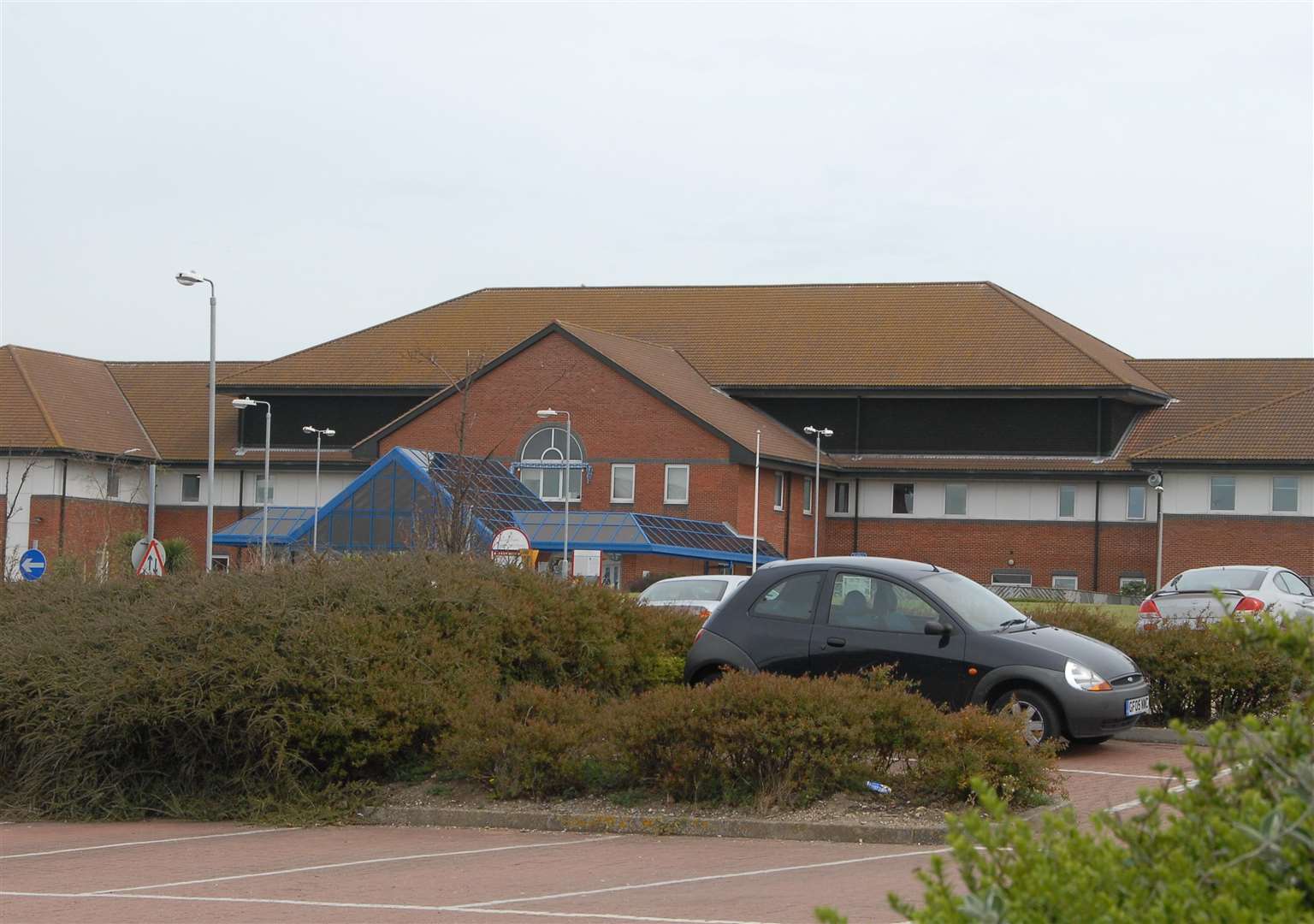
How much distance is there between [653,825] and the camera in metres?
10.8

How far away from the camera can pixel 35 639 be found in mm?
13438

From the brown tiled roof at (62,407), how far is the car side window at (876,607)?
178ft

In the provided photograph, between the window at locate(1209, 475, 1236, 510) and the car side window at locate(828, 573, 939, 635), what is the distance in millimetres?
44841

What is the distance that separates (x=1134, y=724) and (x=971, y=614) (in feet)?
5.77

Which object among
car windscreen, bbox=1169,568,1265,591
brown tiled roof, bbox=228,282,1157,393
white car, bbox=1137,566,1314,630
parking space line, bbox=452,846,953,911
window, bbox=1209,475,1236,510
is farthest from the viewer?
brown tiled roof, bbox=228,282,1157,393

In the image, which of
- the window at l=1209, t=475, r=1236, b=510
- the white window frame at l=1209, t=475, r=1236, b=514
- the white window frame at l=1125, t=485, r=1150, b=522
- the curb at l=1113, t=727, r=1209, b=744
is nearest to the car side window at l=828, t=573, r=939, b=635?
the curb at l=1113, t=727, r=1209, b=744

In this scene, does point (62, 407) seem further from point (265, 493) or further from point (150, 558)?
point (150, 558)

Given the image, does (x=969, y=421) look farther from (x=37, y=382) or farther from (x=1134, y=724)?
(x=1134, y=724)

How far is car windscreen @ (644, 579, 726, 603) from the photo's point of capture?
83.2 ft

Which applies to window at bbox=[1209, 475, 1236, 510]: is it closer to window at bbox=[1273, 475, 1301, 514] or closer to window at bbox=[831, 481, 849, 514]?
window at bbox=[1273, 475, 1301, 514]

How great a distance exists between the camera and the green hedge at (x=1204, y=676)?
48.7ft

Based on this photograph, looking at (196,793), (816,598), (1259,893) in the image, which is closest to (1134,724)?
(816,598)

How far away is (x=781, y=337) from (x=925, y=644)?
54.2 metres

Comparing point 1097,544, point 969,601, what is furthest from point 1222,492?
point 969,601
